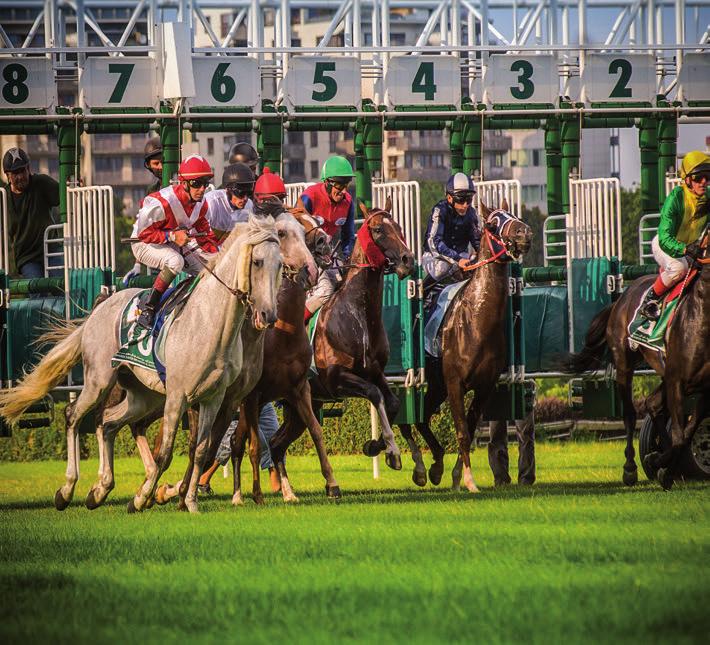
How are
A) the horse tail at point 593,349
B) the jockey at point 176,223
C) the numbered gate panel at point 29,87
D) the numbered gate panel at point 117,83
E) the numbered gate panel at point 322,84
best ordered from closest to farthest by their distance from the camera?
the jockey at point 176,223 → the horse tail at point 593,349 → the numbered gate panel at point 29,87 → the numbered gate panel at point 117,83 → the numbered gate panel at point 322,84

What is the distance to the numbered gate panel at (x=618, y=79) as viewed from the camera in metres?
16.4

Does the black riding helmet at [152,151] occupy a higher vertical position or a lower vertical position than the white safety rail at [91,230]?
higher

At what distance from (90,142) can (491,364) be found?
3039 inches

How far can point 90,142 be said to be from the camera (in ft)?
281

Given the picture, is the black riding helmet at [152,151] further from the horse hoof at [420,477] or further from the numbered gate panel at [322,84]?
the horse hoof at [420,477]

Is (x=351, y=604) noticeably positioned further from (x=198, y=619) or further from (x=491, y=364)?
(x=491, y=364)

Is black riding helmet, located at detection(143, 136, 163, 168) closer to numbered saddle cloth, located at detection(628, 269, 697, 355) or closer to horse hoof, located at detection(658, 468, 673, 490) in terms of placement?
numbered saddle cloth, located at detection(628, 269, 697, 355)

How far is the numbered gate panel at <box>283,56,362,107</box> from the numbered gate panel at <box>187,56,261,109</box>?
0.45m

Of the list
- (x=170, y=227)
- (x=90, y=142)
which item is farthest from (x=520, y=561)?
(x=90, y=142)

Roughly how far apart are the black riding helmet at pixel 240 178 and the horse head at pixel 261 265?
4.99ft

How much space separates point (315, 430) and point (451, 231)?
7.81 ft

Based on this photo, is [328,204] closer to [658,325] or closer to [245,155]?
[245,155]

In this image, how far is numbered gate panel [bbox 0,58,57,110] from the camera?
15.0 meters

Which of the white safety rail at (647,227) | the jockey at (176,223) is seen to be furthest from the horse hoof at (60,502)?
the white safety rail at (647,227)
